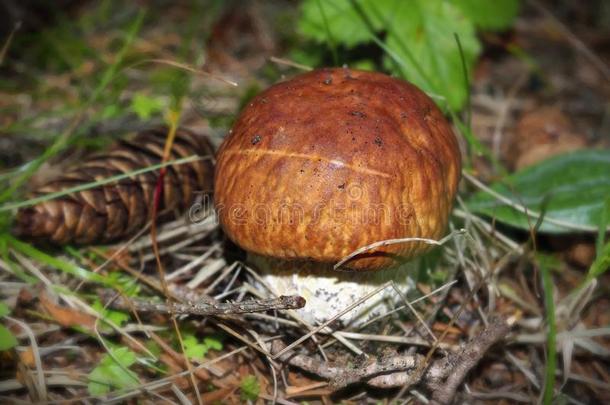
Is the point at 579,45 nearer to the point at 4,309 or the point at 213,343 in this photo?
the point at 213,343

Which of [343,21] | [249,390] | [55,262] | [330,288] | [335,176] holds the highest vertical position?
[343,21]

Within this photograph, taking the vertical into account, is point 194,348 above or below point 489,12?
below

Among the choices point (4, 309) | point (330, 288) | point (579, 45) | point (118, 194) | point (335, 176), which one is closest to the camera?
point (335, 176)

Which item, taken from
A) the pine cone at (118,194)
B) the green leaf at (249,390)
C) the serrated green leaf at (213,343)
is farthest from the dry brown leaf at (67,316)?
the green leaf at (249,390)

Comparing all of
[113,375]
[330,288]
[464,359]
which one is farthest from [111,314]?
[464,359]

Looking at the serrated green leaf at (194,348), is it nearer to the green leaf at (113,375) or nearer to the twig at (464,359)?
the green leaf at (113,375)

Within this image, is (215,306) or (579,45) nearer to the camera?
(215,306)

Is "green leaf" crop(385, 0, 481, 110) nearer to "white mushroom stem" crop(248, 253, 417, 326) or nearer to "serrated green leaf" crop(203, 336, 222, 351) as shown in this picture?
"white mushroom stem" crop(248, 253, 417, 326)
